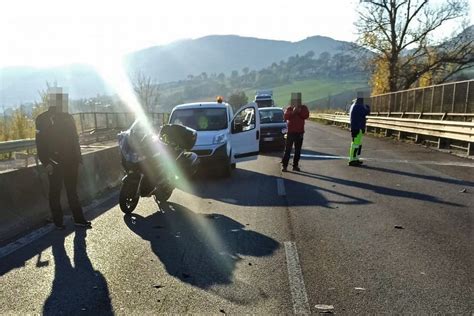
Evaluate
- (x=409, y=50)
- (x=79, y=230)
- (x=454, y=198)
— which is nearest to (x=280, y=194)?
(x=454, y=198)

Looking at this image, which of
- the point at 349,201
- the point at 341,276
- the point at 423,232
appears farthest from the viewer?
the point at 349,201

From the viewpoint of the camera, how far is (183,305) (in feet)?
12.4

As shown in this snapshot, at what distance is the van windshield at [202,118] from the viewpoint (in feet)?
37.8

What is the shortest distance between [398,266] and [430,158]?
34.2 feet

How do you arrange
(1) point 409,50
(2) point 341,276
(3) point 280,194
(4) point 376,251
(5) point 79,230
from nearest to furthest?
(2) point 341,276 < (4) point 376,251 < (5) point 79,230 < (3) point 280,194 < (1) point 409,50

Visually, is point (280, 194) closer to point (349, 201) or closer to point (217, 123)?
point (349, 201)

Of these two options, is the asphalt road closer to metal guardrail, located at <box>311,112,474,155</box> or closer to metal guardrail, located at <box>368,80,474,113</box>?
metal guardrail, located at <box>311,112,474,155</box>

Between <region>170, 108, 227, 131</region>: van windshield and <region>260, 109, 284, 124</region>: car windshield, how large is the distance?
6.47m

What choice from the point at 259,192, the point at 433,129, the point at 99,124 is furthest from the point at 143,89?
the point at 259,192

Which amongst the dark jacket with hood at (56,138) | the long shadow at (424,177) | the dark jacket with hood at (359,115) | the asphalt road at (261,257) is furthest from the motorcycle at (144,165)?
the dark jacket with hood at (359,115)

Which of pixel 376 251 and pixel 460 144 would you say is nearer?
pixel 376 251

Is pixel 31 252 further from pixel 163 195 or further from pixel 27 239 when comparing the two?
pixel 163 195

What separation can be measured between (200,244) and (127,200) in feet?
7.13

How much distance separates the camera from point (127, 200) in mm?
7156
